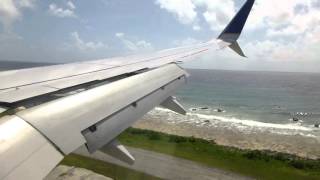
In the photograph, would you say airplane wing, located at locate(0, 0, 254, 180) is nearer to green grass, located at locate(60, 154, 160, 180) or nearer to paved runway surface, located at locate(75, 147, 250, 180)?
green grass, located at locate(60, 154, 160, 180)

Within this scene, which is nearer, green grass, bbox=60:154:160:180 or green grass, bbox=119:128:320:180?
green grass, bbox=60:154:160:180

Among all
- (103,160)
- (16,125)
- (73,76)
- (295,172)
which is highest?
(73,76)

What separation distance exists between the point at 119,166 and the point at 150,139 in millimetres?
11420

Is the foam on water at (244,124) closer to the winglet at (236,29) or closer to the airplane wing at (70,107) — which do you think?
the winglet at (236,29)

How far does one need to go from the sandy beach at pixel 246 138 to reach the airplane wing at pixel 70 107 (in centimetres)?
3013

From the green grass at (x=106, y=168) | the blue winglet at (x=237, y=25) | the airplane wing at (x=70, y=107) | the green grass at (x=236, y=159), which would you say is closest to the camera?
the airplane wing at (x=70, y=107)

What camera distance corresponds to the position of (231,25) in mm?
9086

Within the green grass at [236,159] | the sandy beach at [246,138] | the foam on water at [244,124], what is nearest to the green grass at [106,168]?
the green grass at [236,159]

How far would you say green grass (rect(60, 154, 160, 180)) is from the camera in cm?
1912

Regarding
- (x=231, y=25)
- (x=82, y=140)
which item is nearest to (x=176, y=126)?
(x=231, y=25)

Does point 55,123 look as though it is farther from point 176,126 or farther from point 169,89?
point 176,126

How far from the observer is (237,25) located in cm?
895

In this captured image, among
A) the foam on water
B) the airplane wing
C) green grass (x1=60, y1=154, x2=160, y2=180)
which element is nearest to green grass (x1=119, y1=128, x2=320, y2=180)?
green grass (x1=60, y1=154, x2=160, y2=180)

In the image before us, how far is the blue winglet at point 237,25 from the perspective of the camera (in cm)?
819
